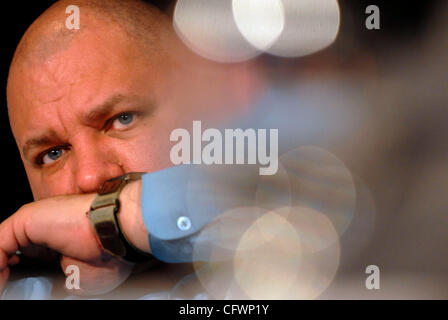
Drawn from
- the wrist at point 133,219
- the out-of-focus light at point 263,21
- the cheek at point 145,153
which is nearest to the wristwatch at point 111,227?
the wrist at point 133,219

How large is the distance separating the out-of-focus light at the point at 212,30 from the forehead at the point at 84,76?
0.18 metres

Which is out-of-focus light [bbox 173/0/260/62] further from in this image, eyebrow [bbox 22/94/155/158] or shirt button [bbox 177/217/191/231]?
shirt button [bbox 177/217/191/231]

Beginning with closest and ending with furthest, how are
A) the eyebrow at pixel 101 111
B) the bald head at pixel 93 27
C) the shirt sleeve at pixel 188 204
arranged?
1. the shirt sleeve at pixel 188 204
2. the eyebrow at pixel 101 111
3. the bald head at pixel 93 27

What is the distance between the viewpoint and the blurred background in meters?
1.29

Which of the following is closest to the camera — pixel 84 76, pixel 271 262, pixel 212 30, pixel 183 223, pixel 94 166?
pixel 183 223

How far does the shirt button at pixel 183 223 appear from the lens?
0.98 m

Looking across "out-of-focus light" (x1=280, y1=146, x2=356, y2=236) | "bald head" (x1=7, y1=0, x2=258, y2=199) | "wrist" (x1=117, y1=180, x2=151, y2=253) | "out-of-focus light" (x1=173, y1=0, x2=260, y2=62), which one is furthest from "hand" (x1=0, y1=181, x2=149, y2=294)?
"out-of-focus light" (x1=173, y1=0, x2=260, y2=62)

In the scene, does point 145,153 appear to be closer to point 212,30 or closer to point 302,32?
point 212,30

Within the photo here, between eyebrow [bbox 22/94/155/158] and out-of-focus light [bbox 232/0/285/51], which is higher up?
out-of-focus light [bbox 232/0/285/51]

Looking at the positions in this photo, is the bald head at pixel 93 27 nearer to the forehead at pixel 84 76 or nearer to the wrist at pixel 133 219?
the forehead at pixel 84 76

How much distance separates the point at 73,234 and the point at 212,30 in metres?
0.83

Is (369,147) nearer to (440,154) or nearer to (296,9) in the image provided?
(440,154)

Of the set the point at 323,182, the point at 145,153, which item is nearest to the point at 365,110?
the point at 323,182

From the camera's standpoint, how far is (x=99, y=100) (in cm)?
129
